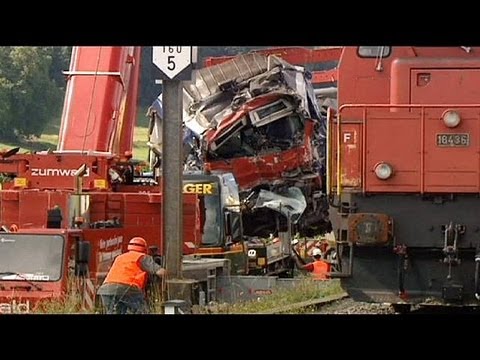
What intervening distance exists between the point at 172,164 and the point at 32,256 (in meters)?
1.92

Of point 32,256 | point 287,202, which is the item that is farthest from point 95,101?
point 287,202

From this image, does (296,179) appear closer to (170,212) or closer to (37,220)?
(37,220)

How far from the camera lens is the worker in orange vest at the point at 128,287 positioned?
434 inches

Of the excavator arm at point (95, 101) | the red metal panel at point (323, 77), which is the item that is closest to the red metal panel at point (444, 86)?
the excavator arm at point (95, 101)

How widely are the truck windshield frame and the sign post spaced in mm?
1337

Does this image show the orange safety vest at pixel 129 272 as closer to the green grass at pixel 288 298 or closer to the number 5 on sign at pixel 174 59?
the green grass at pixel 288 298

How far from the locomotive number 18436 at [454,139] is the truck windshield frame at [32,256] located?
14.1ft

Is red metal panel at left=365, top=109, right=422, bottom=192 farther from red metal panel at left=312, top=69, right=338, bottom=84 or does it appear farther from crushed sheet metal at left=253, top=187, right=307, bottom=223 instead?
red metal panel at left=312, top=69, right=338, bottom=84

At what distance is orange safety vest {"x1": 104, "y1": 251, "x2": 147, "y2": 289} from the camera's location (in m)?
11.1

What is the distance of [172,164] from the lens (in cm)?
1115

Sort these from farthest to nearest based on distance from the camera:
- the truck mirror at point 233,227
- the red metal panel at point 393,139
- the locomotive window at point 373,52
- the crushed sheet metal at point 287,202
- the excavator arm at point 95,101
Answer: the crushed sheet metal at point 287,202
the truck mirror at point 233,227
the excavator arm at point 95,101
the locomotive window at point 373,52
the red metal panel at point 393,139

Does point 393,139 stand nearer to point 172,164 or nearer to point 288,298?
point 172,164
